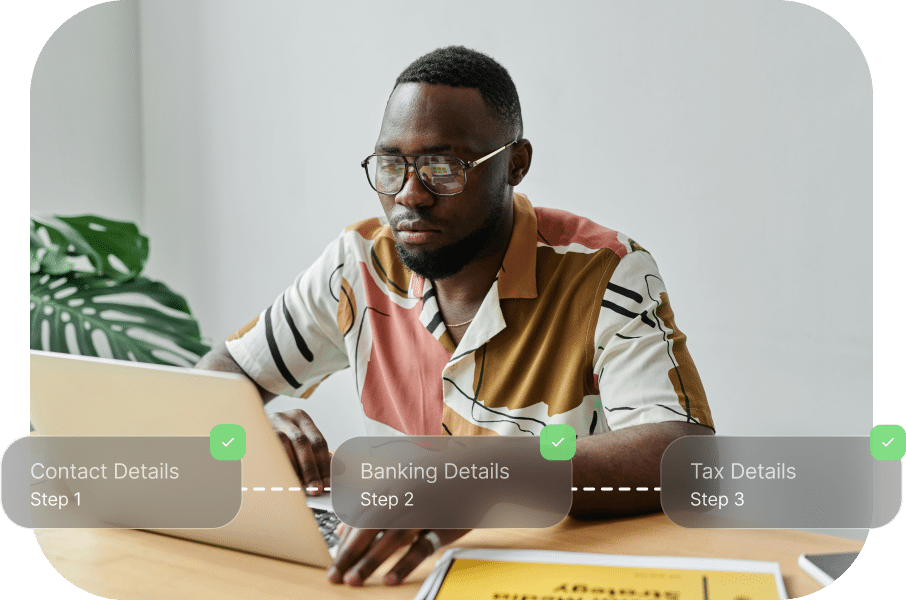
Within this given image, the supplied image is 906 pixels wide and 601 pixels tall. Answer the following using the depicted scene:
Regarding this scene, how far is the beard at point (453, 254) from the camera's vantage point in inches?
35.8

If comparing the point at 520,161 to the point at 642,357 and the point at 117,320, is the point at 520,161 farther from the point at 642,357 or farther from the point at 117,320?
the point at 117,320

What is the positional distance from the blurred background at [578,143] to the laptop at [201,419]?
0.73ft

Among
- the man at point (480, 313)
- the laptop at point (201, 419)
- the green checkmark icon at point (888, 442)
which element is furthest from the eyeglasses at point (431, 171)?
the green checkmark icon at point (888, 442)

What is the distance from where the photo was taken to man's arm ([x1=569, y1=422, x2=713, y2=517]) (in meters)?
0.72

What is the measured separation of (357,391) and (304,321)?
14cm

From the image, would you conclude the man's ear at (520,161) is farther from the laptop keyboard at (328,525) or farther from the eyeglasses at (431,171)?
the laptop keyboard at (328,525)

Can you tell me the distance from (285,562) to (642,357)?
0.43 m

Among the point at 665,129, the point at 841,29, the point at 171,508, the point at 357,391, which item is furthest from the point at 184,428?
the point at 841,29

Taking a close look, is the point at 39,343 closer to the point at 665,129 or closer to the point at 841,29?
the point at 665,129

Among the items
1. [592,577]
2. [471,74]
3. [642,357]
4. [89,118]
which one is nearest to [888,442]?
[642,357]

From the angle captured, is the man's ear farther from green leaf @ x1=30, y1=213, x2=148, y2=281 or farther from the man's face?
green leaf @ x1=30, y1=213, x2=148, y2=281

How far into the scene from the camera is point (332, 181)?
99cm

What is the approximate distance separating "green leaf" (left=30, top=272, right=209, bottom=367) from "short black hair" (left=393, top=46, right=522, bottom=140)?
18.7 inches

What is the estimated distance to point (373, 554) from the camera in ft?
1.99
